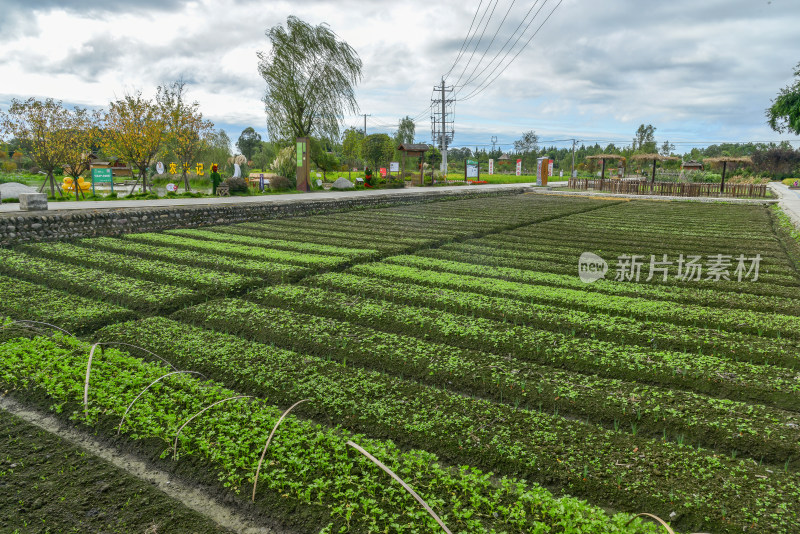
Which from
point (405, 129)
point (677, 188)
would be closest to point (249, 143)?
point (405, 129)

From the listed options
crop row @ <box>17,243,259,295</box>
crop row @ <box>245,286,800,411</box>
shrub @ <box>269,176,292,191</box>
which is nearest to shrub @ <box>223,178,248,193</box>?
shrub @ <box>269,176,292,191</box>

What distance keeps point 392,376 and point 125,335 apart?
3717 millimetres

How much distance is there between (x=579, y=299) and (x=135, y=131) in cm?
2334

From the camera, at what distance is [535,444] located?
4176 millimetres

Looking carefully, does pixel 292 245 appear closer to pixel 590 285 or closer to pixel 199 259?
pixel 199 259

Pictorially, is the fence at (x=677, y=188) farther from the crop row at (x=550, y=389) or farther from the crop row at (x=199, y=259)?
the crop row at (x=550, y=389)

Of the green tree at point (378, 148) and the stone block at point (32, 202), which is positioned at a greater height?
the green tree at point (378, 148)

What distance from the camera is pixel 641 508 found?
3473 mm

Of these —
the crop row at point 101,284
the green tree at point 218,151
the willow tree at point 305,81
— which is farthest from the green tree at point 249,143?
the crop row at point 101,284

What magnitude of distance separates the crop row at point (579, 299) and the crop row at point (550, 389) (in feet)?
8.87

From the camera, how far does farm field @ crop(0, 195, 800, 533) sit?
3.56 meters

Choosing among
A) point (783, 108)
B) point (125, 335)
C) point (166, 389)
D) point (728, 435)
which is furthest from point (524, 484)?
point (783, 108)

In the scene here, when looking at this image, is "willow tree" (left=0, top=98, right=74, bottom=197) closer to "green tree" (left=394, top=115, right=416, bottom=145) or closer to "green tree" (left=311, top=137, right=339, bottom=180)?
"green tree" (left=311, top=137, right=339, bottom=180)

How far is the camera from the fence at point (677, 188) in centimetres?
3256
